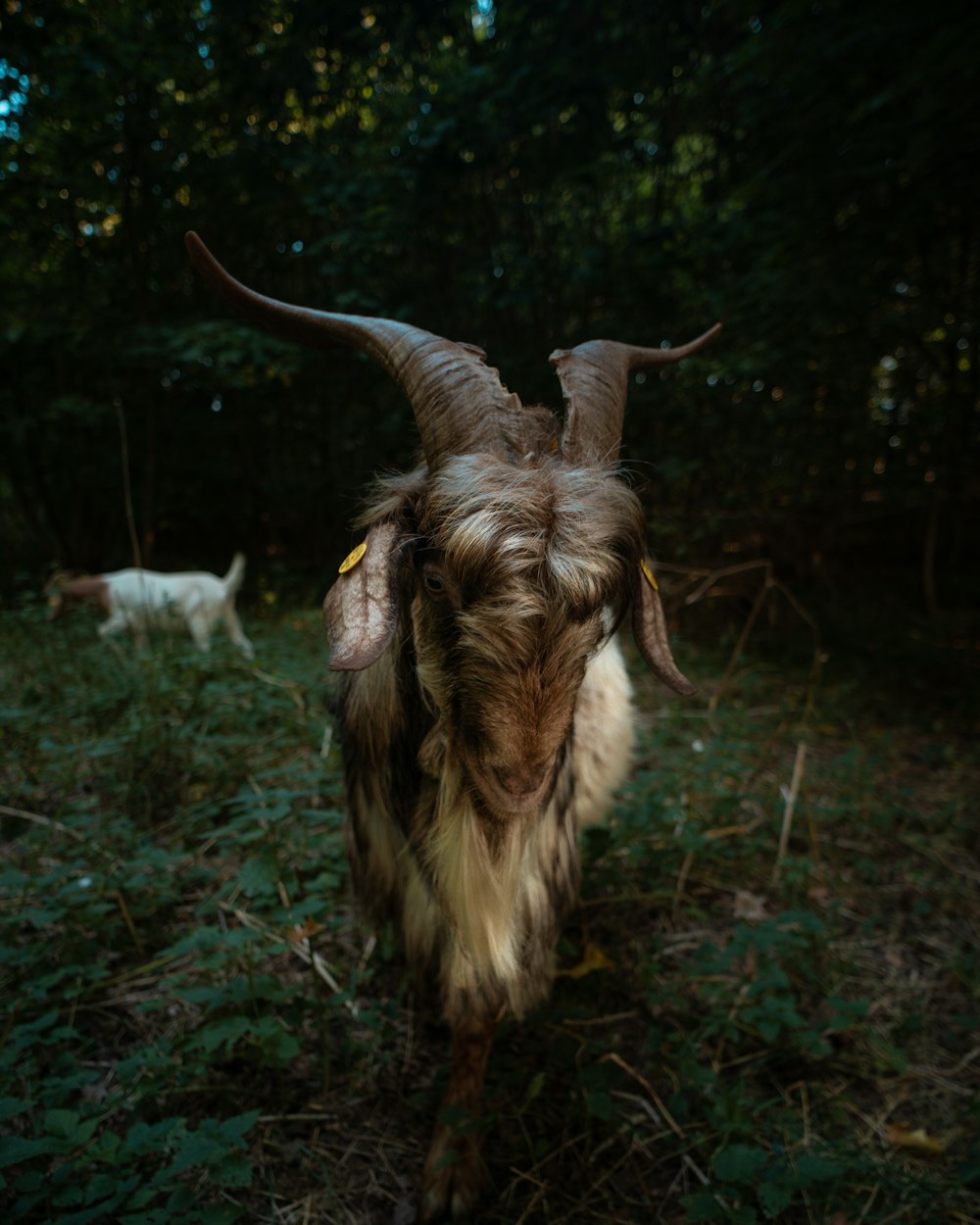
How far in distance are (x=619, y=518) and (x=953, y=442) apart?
572 centimetres

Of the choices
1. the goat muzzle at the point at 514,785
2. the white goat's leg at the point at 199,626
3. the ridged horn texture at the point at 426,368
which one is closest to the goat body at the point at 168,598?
the white goat's leg at the point at 199,626

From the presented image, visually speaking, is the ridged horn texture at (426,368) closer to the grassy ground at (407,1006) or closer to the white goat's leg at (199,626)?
the grassy ground at (407,1006)

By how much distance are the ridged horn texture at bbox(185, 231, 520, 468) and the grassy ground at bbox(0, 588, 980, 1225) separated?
133cm

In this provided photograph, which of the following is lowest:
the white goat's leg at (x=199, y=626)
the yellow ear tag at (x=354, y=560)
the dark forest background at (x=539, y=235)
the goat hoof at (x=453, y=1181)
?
the goat hoof at (x=453, y=1181)

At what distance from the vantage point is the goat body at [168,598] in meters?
5.78

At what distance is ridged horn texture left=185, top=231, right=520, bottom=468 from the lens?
5.24 ft

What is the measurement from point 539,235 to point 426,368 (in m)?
8.24

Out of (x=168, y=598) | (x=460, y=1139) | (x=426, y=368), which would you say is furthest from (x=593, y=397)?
(x=168, y=598)

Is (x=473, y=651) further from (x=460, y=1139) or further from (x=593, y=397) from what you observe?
(x=460, y=1139)

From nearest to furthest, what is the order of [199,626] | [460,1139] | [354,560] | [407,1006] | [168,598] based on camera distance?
[354,560]
[460,1139]
[407,1006]
[168,598]
[199,626]

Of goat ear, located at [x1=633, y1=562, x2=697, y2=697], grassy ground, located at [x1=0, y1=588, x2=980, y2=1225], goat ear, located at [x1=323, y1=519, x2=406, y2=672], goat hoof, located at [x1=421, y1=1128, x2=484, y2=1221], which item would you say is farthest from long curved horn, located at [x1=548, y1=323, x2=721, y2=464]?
goat hoof, located at [x1=421, y1=1128, x2=484, y2=1221]

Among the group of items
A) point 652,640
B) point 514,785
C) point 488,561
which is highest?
point 488,561

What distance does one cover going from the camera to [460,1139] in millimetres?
1791

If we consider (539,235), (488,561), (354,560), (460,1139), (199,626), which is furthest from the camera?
(539,235)
